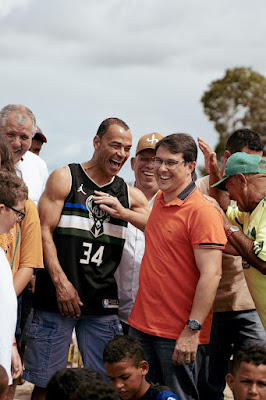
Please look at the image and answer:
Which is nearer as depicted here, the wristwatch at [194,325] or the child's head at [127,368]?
the wristwatch at [194,325]

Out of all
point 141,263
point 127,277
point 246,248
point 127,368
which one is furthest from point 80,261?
point 246,248

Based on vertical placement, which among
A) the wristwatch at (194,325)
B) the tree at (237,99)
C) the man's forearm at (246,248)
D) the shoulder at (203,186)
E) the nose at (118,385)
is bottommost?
the nose at (118,385)

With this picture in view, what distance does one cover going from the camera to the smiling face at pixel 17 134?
16.7 feet

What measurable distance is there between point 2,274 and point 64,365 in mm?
1603

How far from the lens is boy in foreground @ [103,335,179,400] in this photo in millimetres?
4277

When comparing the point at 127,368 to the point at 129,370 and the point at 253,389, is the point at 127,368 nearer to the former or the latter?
the point at 129,370

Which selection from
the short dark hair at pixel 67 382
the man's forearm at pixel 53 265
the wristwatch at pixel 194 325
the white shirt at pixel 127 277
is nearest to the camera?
the short dark hair at pixel 67 382

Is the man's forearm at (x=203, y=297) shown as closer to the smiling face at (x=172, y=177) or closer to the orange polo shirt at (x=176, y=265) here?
the orange polo shirt at (x=176, y=265)

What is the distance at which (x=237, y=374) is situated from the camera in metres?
4.21

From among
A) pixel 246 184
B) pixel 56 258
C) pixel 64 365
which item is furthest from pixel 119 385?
pixel 246 184

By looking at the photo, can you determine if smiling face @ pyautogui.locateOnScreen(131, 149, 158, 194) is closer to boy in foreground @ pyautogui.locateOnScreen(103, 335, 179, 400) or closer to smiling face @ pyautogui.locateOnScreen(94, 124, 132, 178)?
smiling face @ pyautogui.locateOnScreen(94, 124, 132, 178)

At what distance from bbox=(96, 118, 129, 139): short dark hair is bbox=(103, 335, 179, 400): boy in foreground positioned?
166cm

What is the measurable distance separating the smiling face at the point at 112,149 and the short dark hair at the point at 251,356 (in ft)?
5.65

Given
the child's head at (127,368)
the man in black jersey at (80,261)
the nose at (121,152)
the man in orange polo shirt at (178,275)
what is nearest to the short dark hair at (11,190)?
the man in black jersey at (80,261)
